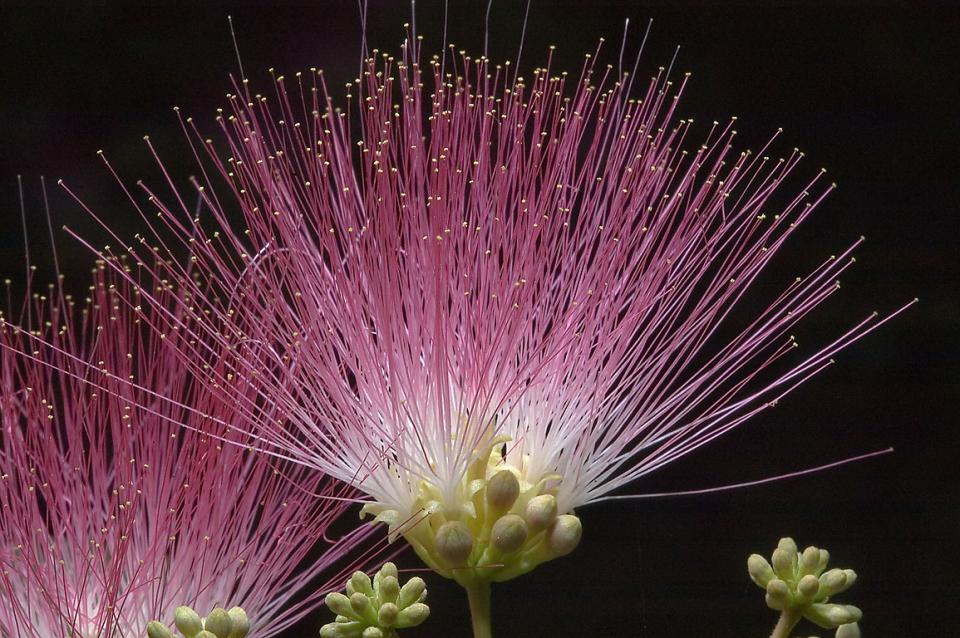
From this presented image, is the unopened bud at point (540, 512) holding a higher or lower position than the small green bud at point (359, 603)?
higher

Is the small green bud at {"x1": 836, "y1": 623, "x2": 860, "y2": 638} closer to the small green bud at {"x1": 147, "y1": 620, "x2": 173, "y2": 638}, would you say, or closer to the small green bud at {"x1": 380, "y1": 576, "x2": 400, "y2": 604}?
the small green bud at {"x1": 380, "y1": 576, "x2": 400, "y2": 604}

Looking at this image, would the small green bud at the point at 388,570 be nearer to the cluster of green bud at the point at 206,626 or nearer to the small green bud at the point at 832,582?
the cluster of green bud at the point at 206,626

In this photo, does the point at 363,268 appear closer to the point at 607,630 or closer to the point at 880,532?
the point at 607,630

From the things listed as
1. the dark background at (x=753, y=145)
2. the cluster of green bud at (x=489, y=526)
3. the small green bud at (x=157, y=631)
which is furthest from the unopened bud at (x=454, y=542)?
the dark background at (x=753, y=145)

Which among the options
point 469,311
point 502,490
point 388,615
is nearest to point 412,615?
point 388,615

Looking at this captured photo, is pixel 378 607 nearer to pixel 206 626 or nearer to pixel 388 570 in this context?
pixel 388 570

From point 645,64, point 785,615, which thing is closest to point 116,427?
point 785,615
